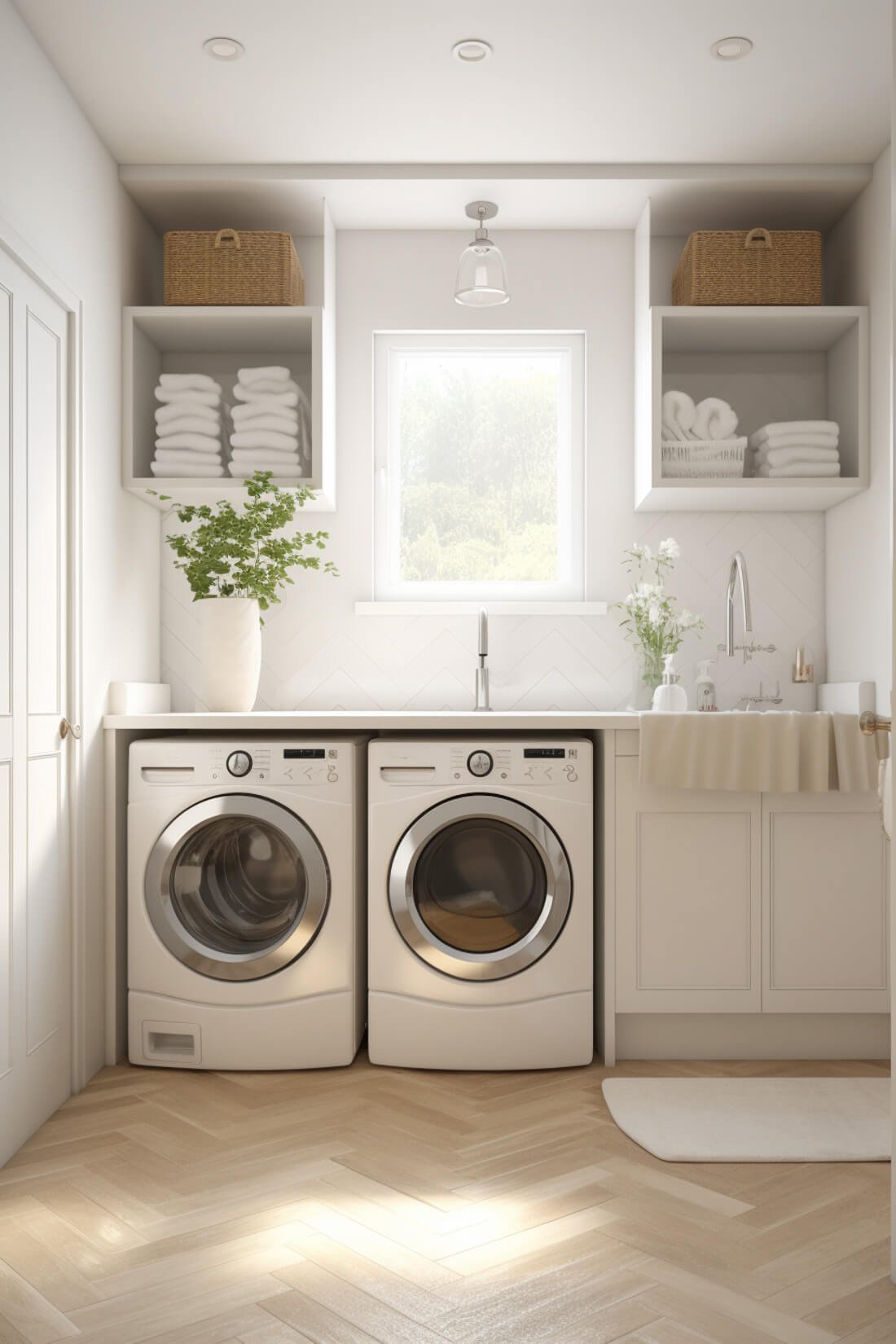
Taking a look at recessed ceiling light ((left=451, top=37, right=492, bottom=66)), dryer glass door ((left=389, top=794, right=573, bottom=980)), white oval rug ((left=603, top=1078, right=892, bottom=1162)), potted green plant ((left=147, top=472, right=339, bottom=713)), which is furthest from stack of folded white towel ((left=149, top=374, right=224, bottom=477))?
white oval rug ((left=603, top=1078, right=892, bottom=1162))

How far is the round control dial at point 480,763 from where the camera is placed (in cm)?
271

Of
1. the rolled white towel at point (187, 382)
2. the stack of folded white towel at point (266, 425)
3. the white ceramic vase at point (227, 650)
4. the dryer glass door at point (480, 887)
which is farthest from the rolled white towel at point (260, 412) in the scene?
the dryer glass door at point (480, 887)

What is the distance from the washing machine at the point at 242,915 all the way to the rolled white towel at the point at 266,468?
83 cm

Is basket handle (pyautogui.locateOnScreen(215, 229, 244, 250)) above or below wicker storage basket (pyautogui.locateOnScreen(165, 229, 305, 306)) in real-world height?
above

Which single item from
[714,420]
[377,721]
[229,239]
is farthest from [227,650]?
[714,420]

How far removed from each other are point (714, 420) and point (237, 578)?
1.46 m

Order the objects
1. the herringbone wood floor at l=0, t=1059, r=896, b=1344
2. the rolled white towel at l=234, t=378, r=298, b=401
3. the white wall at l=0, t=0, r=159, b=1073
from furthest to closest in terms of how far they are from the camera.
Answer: the rolled white towel at l=234, t=378, r=298, b=401 → the white wall at l=0, t=0, r=159, b=1073 → the herringbone wood floor at l=0, t=1059, r=896, b=1344

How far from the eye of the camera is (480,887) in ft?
8.96

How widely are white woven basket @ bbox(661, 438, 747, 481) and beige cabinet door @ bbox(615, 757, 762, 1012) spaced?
96 cm

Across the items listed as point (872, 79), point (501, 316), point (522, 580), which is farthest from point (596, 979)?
point (872, 79)

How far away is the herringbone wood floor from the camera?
63.5 inches

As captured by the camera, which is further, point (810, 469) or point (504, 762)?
point (810, 469)

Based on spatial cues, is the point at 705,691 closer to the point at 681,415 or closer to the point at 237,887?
the point at 681,415

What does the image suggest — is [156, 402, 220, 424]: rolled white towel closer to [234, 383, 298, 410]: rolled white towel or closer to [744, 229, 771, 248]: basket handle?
[234, 383, 298, 410]: rolled white towel
